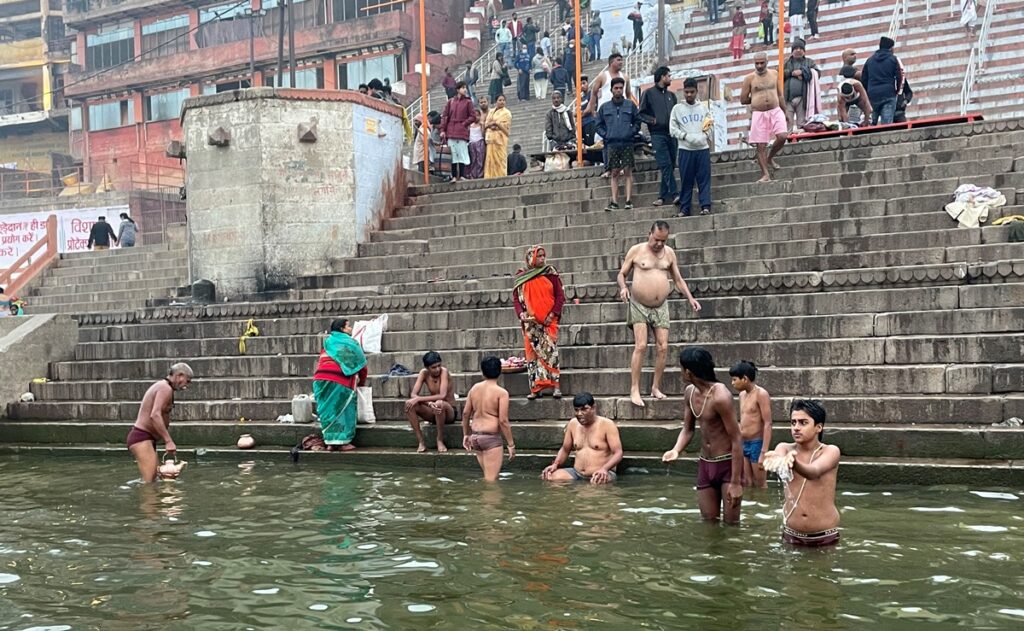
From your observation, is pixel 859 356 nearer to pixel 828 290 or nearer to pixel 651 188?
pixel 828 290

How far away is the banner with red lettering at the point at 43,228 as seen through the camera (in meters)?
26.8

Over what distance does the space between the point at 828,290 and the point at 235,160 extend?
8.17 m

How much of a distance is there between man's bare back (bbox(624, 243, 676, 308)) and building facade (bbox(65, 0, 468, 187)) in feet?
83.0

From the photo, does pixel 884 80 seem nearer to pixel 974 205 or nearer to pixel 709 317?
pixel 974 205

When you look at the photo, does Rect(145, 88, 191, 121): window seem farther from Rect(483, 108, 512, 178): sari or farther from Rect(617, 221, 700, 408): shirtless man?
Rect(617, 221, 700, 408): shirtless man

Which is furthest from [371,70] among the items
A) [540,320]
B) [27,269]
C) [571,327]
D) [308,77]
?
[540,320]

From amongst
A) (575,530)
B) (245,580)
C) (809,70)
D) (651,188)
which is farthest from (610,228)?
(245,580)

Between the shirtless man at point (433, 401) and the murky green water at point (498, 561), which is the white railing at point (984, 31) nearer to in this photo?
the shirtless man at point (433, 401)

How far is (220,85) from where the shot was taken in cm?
3638

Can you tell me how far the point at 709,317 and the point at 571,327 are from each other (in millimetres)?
1368

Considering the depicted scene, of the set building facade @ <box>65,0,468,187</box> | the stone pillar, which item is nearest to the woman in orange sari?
the stone pillar

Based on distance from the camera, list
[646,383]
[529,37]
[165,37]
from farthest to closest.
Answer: [165,37]
[529,37]
[646,383]

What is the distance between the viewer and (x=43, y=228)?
2655cm

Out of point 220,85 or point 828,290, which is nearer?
point 828,290
